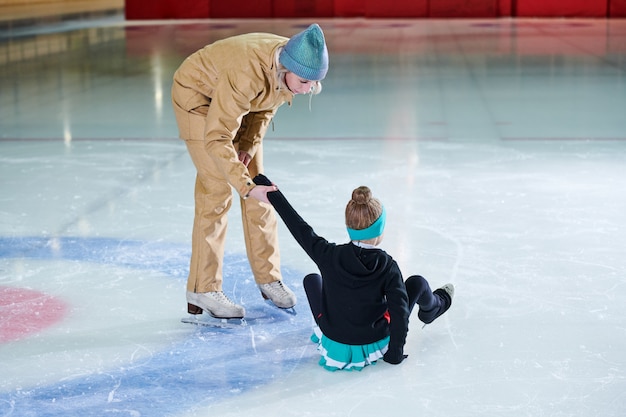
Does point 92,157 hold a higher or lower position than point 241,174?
lower

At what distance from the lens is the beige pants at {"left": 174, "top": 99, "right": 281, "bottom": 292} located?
152 inches

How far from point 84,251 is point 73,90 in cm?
648

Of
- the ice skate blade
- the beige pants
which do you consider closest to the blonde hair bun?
the beige pants

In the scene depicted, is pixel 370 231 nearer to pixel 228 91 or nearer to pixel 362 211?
pixel 362 211

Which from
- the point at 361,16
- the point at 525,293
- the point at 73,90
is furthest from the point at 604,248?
the point at 361,16

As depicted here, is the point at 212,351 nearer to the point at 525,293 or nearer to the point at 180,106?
the point at 180,106

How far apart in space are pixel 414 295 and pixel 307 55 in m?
0.88

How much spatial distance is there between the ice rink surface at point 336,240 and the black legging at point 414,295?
13 centimetres

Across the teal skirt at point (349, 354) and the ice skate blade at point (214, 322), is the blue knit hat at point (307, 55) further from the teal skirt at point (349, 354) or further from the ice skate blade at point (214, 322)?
the ice skate blade at point (214, 322)

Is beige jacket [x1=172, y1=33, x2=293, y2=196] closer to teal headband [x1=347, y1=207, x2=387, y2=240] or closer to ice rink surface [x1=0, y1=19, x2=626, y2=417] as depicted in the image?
teal headband [x1=347, y1=207, x2=387, y2=240]

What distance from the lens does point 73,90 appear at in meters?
Result: 11.1

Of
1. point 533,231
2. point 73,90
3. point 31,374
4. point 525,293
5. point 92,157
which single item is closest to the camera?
point 31,374

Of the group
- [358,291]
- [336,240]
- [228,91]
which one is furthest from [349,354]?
[336,240]

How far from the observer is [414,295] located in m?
3.52
